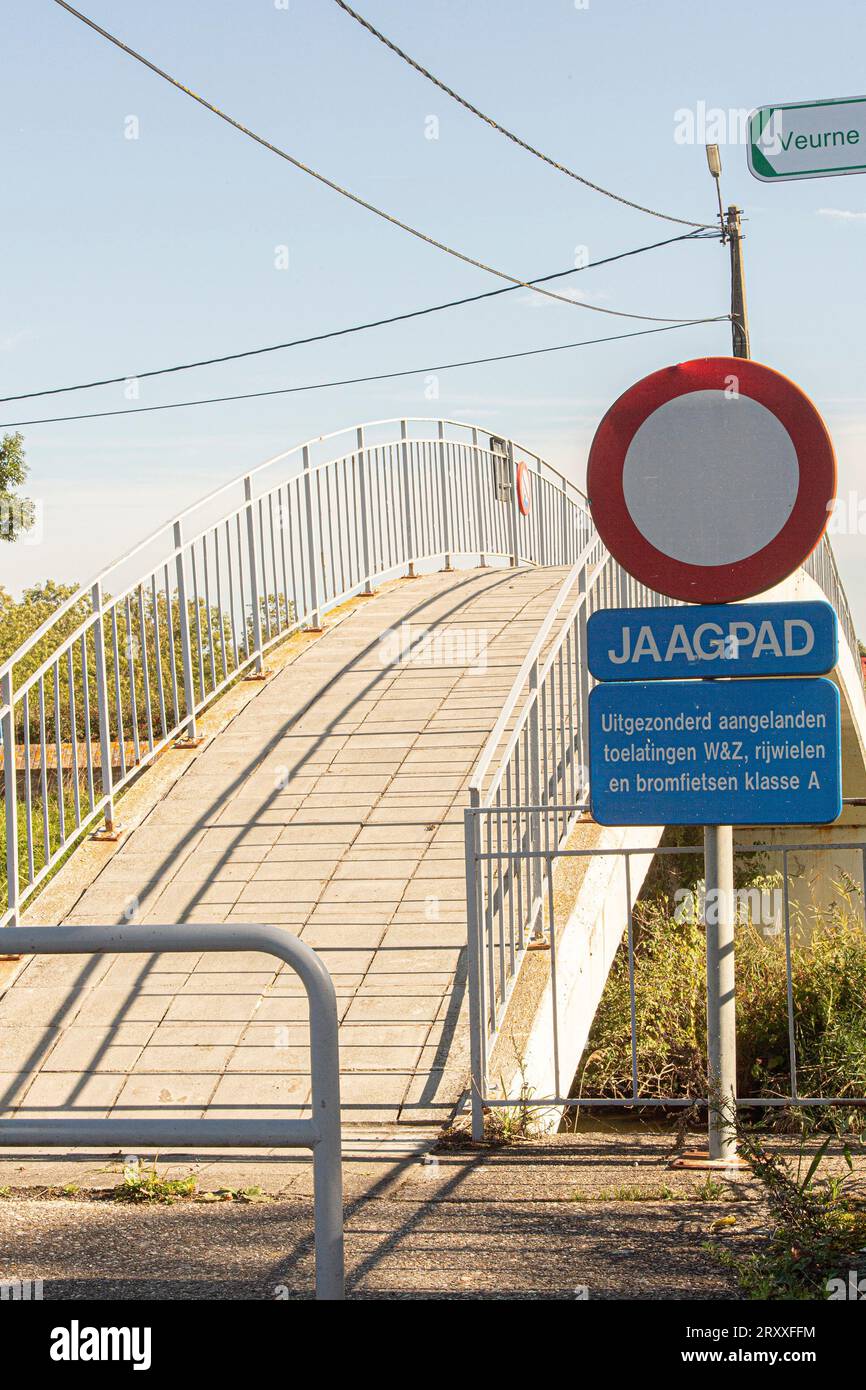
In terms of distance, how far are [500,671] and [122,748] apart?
10.4ft

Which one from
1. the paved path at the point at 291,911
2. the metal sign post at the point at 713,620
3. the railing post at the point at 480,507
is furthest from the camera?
the railing post at the point at 480,507

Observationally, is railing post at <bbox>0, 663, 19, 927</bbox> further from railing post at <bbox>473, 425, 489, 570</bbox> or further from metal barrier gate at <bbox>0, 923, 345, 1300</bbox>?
railing post at <bbox>473, 425, 489, 570</bbox>

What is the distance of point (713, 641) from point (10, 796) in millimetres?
4099

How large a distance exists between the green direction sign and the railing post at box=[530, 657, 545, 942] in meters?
3.20

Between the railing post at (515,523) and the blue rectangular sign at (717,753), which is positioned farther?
the railing post at (515,523)

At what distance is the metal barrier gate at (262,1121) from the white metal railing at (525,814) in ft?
7.35

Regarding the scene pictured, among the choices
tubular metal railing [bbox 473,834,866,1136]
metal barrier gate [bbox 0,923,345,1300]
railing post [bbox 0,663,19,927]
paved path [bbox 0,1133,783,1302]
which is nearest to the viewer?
metal barrier gate [bbox 0,923,345,1300]

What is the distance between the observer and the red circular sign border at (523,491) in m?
18.9

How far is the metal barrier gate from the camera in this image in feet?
10.3

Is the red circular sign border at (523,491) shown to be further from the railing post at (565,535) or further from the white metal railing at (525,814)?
the white metal railing at (525,814)

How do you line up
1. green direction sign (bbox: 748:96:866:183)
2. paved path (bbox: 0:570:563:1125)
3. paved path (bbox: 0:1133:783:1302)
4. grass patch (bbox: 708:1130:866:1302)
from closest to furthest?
grass patch (bbox: 708:1130:866:1302), paved path (bbox: 0:1133:783:1302), green direction sign (bbox: 748:96:866:183), paved path (bbox: 0:570:563:1125)

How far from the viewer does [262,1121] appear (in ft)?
10.5

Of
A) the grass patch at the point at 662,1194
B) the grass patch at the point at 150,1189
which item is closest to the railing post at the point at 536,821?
the grass patch at the point at 662,1194

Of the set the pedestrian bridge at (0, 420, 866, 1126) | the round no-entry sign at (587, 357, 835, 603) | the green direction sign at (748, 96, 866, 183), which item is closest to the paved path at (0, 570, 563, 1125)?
the pedestrian bridge at (0, 420, 866, 1126)
